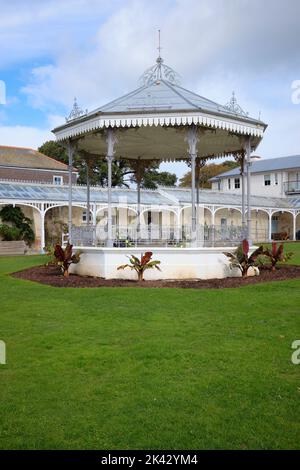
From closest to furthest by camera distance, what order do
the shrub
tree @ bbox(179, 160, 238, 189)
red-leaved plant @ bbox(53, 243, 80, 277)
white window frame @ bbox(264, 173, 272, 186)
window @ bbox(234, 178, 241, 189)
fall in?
red-leaved plant @ bbox(53, 243, 80, 277) → the shrub → white window frame @ bbox(264, 173, 272, 186) → window @ bbox(234, 178, 241, 189) → tree @ bbox(179, 160, 238, 189)

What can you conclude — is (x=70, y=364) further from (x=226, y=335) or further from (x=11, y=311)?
(x=11, y=311)

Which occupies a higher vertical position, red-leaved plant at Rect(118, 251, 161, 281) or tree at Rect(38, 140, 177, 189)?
tree at Rect(38, 140, 177, 189)

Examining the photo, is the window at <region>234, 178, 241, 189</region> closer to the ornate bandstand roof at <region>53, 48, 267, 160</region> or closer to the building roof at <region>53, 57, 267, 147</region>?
the ornate bandstand roof at <region>53, 48, 267, 160</region>

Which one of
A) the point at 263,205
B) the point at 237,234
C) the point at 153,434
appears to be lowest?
the point at 153,434

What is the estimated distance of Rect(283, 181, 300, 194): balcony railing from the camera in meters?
50.8

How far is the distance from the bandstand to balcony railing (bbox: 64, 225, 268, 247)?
3 centimetres

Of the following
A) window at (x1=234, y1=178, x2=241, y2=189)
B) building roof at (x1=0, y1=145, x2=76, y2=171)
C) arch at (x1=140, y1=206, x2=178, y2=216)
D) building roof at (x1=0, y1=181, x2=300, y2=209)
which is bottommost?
arch at (x1=140, y1=206, x2=178, y2=216)

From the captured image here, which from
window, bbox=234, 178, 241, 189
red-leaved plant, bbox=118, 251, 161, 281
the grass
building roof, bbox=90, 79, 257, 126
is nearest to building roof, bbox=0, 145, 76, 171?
window, bbox=234, 178, 241, 189

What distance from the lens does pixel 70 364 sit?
569cm

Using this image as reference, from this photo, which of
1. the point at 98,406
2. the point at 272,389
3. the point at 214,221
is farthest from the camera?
the point at 214,221

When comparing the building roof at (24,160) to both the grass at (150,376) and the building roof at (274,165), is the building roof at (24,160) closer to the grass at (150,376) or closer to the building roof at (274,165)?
the building roof at (274,165)

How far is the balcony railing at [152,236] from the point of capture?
45.3 feet

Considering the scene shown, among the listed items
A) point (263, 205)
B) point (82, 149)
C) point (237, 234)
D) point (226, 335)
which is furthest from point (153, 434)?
point (263, 205)

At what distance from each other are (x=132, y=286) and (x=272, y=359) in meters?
6.34
